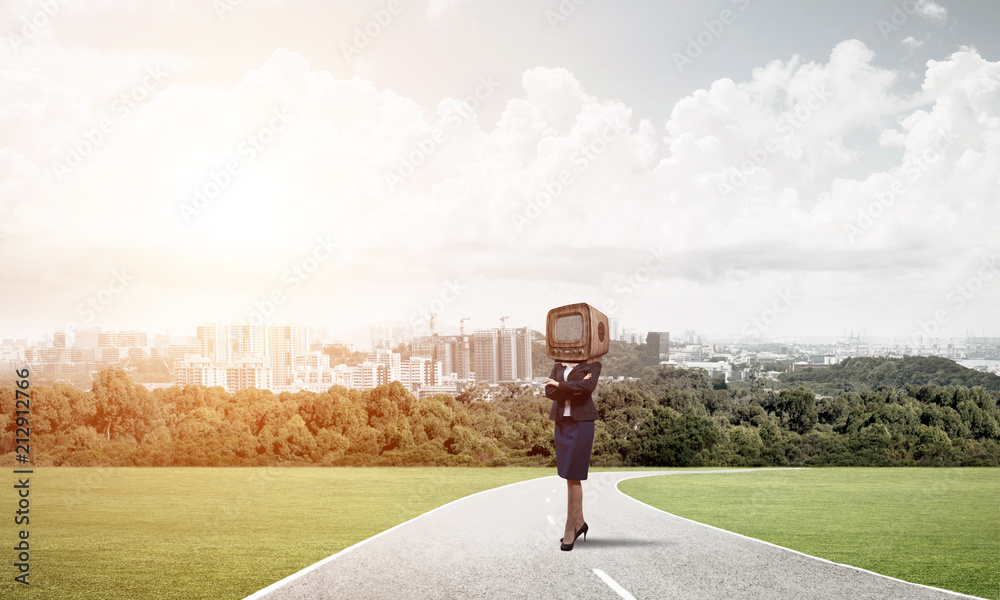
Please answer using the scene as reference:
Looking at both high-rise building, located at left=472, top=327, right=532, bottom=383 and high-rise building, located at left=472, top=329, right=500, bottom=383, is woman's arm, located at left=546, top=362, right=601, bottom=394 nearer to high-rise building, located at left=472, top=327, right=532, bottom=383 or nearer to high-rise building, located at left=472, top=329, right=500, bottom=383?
high-rise building, located at left=472, top=327, right=532, bottom=383

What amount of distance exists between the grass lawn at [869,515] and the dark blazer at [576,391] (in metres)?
5.03

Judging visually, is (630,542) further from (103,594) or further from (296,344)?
(296,344)

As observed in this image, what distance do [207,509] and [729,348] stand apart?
4660 centimetres

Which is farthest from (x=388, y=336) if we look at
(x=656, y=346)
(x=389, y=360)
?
(x=656, y=346)

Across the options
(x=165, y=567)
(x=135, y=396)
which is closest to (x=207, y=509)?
(x=165, y=567)

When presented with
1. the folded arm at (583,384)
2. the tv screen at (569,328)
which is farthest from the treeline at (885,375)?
the tv screen at (569,328)

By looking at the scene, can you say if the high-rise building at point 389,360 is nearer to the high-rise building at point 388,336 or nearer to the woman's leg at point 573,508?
the high-rise building at point 388,336

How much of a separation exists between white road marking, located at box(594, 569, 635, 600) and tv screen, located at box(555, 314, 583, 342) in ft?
10.7

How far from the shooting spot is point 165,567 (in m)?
11.0

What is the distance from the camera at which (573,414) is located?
10.3 metres

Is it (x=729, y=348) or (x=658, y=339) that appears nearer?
(x=658, y=339)

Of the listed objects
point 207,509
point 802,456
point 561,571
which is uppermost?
point 561,571

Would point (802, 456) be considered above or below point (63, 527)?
below

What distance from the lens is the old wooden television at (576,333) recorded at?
980 cm
